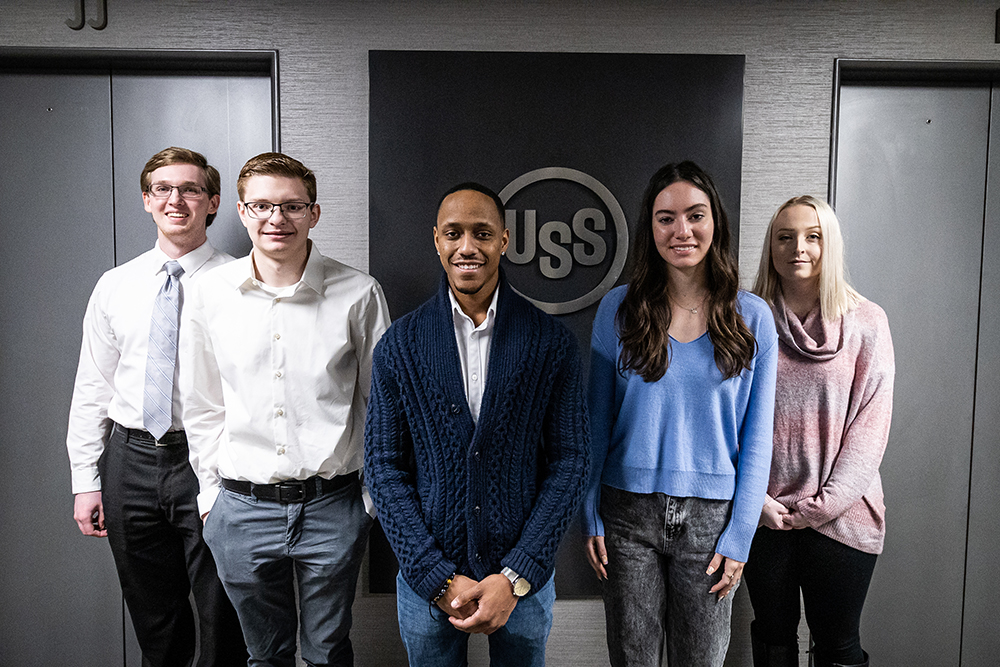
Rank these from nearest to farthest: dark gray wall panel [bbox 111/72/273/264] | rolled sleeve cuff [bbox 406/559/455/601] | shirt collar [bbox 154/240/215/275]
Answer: rolled sleeve cuff [bbox 406/559/455/601]
shirt collar [bbox 154/240/215/275]
dark gray wall panel [bbox 111/72/273/264]

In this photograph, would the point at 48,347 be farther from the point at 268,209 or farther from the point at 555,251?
the point at 555,251

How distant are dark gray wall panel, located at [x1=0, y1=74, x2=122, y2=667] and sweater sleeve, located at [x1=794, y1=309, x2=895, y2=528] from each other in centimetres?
293

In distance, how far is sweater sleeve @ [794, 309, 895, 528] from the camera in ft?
6.49

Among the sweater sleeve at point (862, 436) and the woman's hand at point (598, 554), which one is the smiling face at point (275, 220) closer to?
the woman's hand at point (598, 554)

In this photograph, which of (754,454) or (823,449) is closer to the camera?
(754,454)

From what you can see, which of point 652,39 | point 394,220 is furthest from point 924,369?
point 394,220

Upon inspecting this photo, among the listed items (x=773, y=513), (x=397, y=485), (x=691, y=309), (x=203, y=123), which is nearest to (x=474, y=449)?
(x=397, y=485)

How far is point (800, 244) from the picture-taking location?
2047 mm

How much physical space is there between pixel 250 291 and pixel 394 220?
751mm

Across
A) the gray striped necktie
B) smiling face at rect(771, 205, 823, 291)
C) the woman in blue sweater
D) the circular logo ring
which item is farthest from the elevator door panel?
smiling face at rect(771, 205, 823, 291)

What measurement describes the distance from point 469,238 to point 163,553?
5.45 ft

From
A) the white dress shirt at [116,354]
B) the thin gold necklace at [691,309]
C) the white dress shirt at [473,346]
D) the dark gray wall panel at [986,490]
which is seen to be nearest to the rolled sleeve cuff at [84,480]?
the white dress shirt at [116,354]

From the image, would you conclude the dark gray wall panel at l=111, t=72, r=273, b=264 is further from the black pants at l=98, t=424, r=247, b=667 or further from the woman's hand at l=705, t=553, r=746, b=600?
the woman's hand at l=705, t=553, r=746, b=600

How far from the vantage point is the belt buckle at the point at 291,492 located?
1914 millimetres
